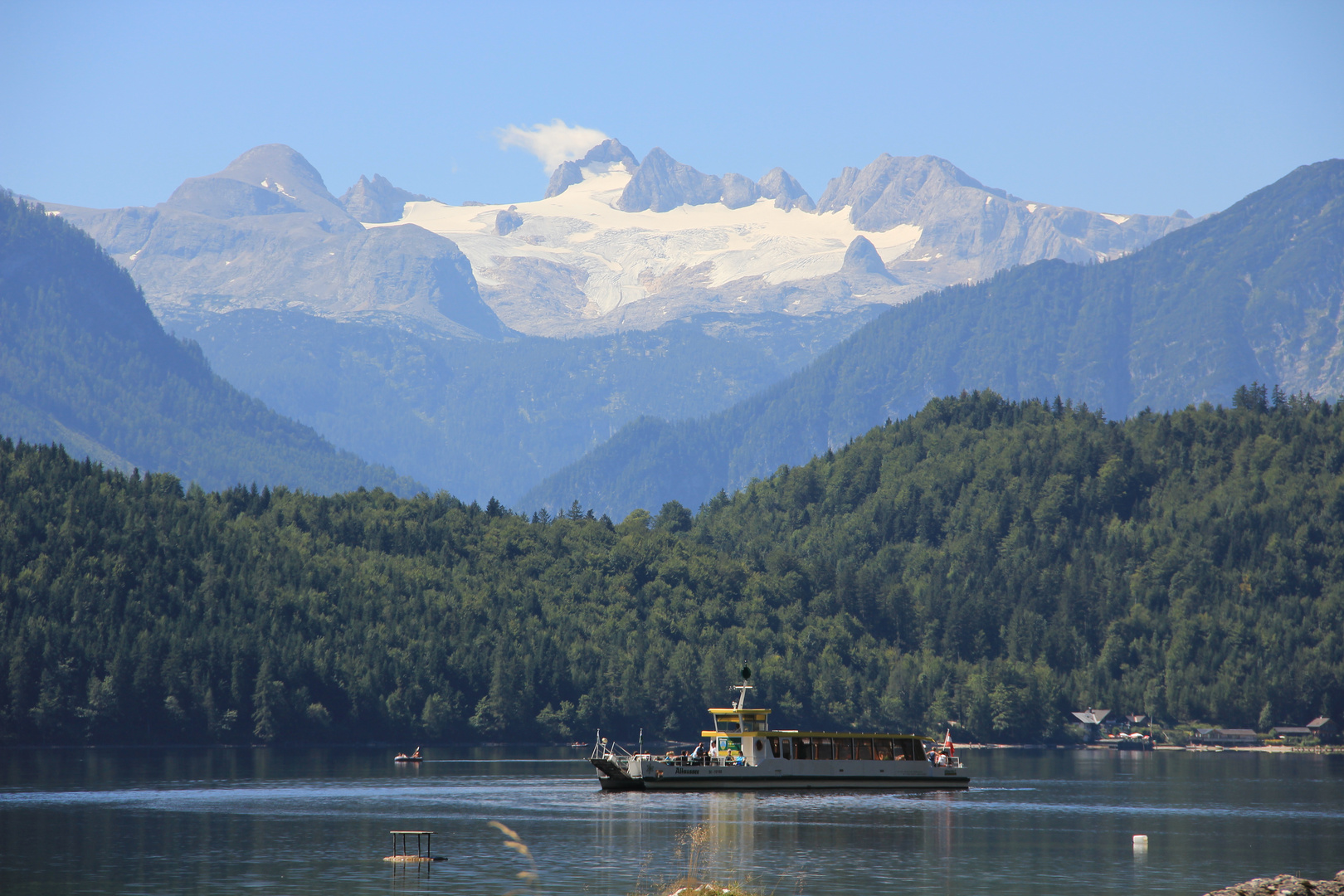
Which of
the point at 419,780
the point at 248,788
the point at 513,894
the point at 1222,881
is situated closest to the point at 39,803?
the point at 248,788

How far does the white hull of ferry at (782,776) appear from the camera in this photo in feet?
552

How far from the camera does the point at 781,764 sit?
Answer: 17362cm

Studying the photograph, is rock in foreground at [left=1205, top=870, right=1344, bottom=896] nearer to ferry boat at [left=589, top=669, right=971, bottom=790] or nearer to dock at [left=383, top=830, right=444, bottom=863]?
dock at [left=383, top=830, right=444, bottom=863]

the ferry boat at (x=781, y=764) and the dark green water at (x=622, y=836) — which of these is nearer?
the dark green water at (x=622, y=836)

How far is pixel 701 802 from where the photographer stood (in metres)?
157

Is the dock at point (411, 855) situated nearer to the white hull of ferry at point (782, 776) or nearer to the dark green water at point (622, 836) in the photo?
the dark green water at point (622, 836)

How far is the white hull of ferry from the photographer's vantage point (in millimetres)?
168125

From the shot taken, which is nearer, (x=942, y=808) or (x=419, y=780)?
(x=942, y=808)

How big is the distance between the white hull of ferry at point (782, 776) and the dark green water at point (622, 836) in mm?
2564

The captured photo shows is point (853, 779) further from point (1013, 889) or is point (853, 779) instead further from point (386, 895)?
point (386, 895)

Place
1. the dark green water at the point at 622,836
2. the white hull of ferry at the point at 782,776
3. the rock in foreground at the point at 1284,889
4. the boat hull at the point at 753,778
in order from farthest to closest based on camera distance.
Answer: the white hull of ferry at the point at 782,776 → the boat hull at the point at 753,778 → the dark green water at the point at 622,836 → the rock in foreground at the point at 1284,889

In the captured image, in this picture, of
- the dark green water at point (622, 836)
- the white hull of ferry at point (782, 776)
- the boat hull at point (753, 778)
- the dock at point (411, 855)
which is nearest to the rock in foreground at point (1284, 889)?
the dark green water at point (622, 836)

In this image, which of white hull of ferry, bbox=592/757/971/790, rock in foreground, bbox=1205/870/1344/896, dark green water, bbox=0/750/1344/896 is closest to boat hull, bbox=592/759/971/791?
white hull of ferry, bbox=592/757/971/790

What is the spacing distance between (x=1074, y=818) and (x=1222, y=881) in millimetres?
46116
